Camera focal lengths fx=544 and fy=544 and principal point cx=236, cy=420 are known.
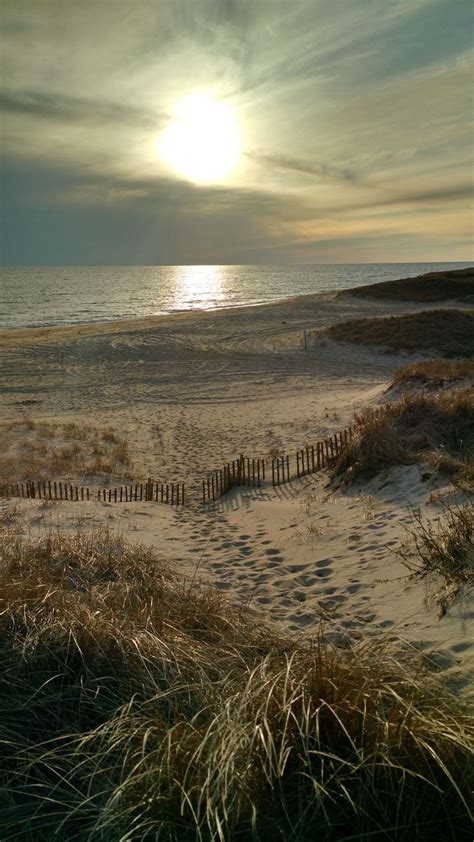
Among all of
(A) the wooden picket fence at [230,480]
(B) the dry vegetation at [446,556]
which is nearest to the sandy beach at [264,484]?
(B) the dry vegetation at [446,556]

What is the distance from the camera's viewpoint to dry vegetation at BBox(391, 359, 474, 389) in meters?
13.8

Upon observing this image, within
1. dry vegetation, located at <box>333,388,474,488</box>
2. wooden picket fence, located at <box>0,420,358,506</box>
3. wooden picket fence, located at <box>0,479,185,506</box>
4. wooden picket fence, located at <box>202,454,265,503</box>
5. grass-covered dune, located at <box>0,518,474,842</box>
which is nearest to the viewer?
grass-covered dune, located at <box>0,518,474,842</box>

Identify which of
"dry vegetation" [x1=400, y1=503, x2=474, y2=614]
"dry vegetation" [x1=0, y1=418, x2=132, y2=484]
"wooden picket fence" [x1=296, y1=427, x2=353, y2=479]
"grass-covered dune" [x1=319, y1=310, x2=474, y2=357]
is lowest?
"dry vegetation" [x1=0, y1=418, x2=132, y2=484]

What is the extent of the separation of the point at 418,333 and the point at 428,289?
25862 mm

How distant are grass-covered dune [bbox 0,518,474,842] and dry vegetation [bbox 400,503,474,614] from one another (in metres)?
1.23

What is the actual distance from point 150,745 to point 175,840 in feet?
1.98

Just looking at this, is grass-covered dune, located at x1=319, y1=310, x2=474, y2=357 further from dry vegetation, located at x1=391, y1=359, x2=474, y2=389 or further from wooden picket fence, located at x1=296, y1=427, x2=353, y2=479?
wooden picket fence, located at x1=296, y1=427, x2=353, y2=479

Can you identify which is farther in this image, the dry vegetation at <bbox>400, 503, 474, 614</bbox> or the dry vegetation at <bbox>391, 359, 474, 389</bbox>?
the dry vegetation at <bbox>391, 359, 474, 389</bbox>

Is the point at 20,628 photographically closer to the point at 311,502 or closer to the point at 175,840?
the point at 175,840

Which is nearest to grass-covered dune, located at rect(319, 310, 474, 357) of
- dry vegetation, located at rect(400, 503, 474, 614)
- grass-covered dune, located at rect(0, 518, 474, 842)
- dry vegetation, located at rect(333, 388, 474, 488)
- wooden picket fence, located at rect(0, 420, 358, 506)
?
dry vegetation, located at rect(333, 388, 474, 488)

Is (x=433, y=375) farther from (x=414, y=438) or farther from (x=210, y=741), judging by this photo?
(x=210, y=741)

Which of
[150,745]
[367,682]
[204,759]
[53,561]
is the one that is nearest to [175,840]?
[204,759]

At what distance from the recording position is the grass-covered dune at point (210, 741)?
2.25 metres

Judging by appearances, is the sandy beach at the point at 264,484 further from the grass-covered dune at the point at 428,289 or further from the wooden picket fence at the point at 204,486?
the grass-covered dune at the point at 428,289
